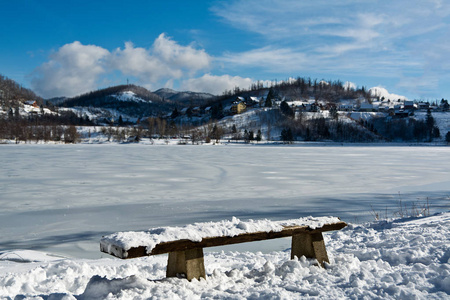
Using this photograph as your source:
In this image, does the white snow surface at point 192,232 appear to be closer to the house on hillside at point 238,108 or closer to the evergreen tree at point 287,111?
the evergreen tree at point 287,111

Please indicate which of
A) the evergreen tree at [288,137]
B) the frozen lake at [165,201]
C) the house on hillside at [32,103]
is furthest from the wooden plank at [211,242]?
the house on hillside at [32,103]

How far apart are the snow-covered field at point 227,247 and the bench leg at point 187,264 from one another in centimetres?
12

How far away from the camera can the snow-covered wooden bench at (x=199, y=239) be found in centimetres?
313

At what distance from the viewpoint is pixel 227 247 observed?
6672mm

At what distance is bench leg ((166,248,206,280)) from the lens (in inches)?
139

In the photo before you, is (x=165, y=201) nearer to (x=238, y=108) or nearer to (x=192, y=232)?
(x=192, y=232)

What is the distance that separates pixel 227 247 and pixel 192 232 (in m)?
3.43

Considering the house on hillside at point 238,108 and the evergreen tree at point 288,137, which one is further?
the house on hillside at point 238,108

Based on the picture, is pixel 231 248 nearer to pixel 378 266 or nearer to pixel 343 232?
pixel 343 232

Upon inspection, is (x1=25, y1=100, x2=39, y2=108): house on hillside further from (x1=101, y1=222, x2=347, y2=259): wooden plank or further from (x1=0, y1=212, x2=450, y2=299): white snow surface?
(x1=101, y1=222, x2=347, y2=259): wooden plank

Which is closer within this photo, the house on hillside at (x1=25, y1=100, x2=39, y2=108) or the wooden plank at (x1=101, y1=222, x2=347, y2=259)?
the wooden plank at (x1=101, y1=222, x2=347, y2=259)

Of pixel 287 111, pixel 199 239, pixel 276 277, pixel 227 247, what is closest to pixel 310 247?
pixel 276 277

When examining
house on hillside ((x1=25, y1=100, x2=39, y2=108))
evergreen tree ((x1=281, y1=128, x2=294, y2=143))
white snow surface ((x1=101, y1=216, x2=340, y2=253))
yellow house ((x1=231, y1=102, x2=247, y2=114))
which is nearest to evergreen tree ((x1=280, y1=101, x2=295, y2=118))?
yellow house ((x1=231, y1=102, x2=247, y2=114))

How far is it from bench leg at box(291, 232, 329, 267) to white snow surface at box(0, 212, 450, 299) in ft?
0.36
